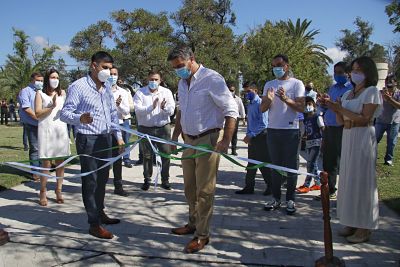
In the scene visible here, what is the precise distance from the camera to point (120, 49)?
2531 cm

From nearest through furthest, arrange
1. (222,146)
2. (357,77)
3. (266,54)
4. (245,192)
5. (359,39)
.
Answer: (222,146) → (357,77) → (245,192) → (266,54) → (359,39)

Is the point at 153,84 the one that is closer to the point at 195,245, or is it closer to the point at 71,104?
the point at 71,104

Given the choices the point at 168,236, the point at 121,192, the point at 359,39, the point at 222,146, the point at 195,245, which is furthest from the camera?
the point at 359,39

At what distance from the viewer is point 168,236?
15.0ft

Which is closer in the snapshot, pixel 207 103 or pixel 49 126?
pixel 207 103

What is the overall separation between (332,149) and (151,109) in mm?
3046

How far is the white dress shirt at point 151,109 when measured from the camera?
6988 mm

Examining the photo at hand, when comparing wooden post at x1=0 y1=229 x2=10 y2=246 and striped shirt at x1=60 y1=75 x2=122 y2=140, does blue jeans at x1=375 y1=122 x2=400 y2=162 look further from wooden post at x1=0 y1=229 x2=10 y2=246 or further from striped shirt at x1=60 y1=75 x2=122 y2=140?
wooden post at x1=0 y1=229 x2=10 y2=246

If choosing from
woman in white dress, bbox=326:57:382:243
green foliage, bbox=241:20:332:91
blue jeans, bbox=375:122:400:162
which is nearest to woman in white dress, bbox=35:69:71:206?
woman in white dress, bbox=326:57:382:243

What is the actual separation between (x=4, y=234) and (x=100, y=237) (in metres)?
0.99

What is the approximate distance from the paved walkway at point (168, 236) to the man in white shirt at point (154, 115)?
1.87 ft

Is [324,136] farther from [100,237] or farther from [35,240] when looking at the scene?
[35,240]

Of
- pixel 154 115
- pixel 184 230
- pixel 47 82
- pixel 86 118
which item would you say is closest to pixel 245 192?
pixel 154 115

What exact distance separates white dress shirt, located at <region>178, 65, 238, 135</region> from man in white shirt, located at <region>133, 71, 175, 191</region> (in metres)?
2.79
